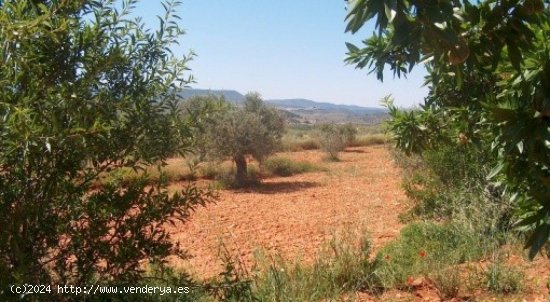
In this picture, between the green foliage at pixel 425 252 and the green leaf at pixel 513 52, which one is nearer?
the green leaf at pixel 513 52

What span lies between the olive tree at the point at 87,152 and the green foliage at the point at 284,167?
15384 mm

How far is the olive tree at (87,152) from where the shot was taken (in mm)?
2221

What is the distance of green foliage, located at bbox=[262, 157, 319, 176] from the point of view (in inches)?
723

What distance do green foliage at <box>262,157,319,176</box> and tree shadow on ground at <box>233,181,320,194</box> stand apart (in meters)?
1.79

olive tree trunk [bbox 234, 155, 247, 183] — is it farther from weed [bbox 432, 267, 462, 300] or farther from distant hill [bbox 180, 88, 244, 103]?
weed [bbox 432, 267, 462, 300]

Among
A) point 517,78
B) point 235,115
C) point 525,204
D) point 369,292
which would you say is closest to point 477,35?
point 517,78

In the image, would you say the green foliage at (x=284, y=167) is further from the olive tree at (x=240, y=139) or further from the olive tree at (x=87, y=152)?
the olive tree at (x=87, y=152)

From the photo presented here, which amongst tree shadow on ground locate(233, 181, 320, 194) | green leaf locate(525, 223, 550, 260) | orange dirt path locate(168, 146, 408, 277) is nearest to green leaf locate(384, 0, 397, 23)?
green leaf locate(525, 223, 550, 260)

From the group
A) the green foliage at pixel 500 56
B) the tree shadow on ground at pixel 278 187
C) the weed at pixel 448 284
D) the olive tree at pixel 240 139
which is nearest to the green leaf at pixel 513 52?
the green foliage at pixel 500 56

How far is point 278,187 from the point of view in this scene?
15438 mm

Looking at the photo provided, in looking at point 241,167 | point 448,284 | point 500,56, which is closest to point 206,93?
point 241,167

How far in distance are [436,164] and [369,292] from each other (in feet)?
16.4

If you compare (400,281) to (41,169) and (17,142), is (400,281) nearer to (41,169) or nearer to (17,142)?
(41,169)

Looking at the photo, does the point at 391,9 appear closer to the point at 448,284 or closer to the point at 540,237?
the point at 540,237
